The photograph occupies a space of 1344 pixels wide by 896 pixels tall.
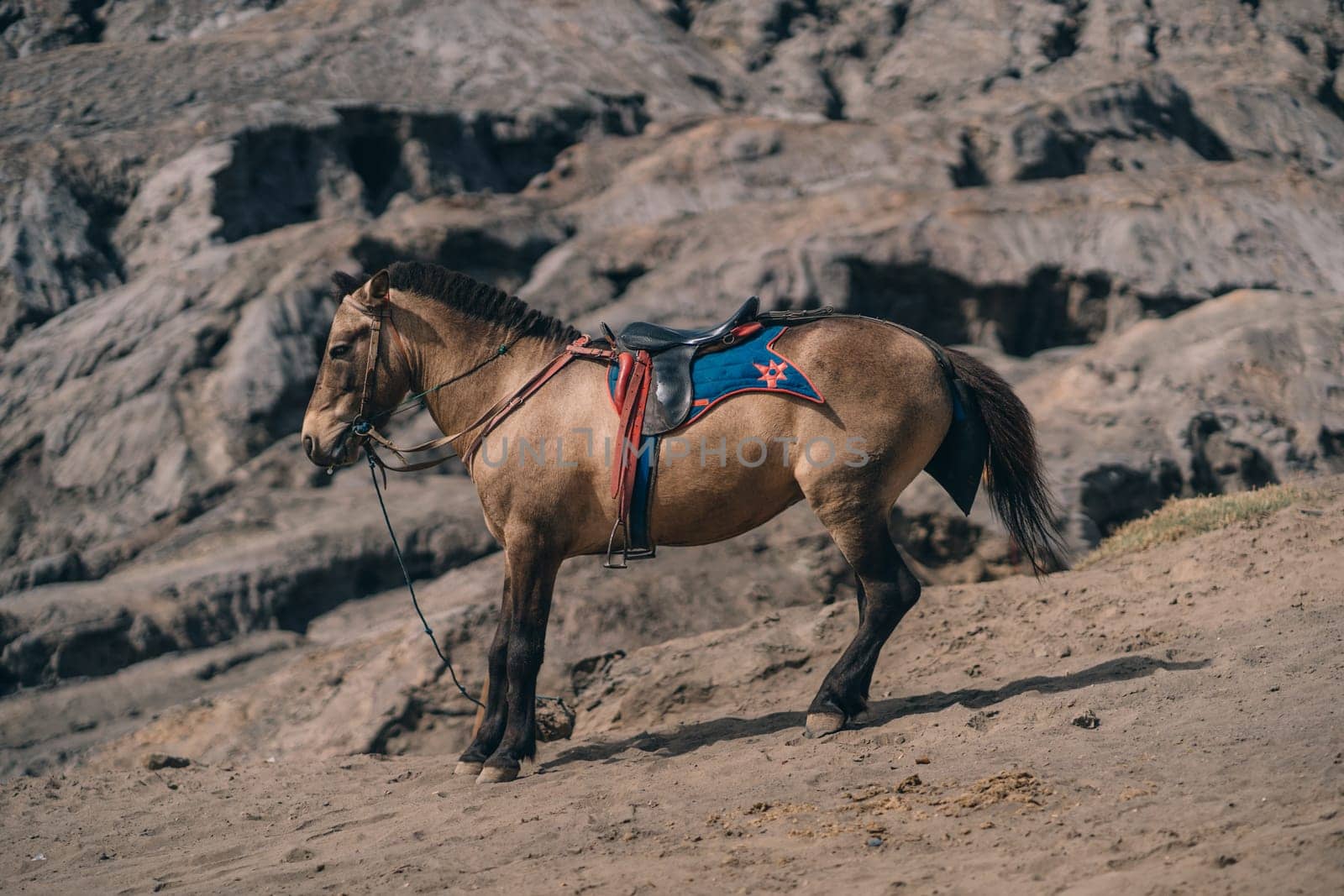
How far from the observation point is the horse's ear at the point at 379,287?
7.29 meters

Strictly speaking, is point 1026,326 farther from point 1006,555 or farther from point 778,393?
point 778,393

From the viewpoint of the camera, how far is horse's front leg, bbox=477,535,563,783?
6949mm

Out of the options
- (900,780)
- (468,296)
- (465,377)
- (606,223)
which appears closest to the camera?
(900,780)

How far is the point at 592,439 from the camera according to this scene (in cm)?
699

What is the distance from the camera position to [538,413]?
282 inches

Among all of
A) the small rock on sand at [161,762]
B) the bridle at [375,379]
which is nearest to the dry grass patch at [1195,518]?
the bridle at [375,379]

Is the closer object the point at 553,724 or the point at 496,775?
the point at 496,775

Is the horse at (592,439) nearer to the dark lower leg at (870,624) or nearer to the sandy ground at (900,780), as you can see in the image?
the dark lower leg at (870,624)

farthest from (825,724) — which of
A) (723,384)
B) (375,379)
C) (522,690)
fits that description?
(375,379)

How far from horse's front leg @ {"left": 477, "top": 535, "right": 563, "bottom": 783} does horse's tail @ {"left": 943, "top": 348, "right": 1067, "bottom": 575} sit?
2681mm

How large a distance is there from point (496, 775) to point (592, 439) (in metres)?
1.98

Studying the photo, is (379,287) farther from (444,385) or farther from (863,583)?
(863,583)

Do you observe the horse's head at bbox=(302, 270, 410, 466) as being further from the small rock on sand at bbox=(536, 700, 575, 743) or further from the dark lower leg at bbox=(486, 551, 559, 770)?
the small rock on sand at bbox=(536, 700, 575, 743)

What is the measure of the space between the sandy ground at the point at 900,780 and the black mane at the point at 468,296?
2.67m
